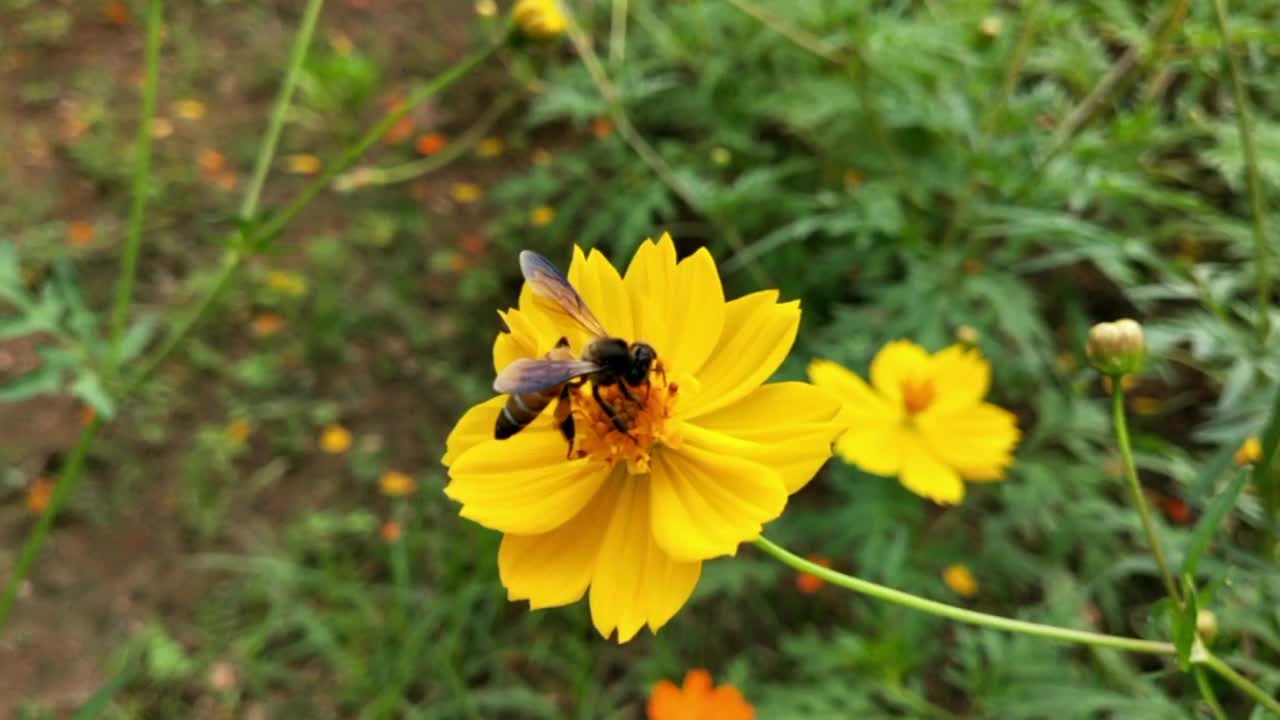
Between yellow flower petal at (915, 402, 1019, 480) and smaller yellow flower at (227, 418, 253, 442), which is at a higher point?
yellow flower petal at (915, 402, 1019, 480)

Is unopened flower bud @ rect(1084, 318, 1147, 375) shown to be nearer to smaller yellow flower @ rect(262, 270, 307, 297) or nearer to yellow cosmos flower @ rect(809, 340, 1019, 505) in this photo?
yellow cosmos flower @ rect(809, 340, 1019, 505)

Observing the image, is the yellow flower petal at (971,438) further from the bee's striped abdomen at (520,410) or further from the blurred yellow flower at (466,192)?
the blurred yellow flower at (466,192)

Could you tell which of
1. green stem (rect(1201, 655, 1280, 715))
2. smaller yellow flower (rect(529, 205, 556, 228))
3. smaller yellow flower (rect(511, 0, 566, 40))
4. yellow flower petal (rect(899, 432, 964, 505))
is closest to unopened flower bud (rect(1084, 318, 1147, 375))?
green stem (rect(1201, 655, 1280, 715))

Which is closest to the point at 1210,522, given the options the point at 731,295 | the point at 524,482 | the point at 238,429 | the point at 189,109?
the point at 524,482

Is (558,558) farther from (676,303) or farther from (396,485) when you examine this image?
(396,485)

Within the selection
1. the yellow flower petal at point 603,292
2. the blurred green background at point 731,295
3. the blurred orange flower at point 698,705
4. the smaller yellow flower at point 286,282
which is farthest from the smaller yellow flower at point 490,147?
the yellow flower petal at point 603,292
